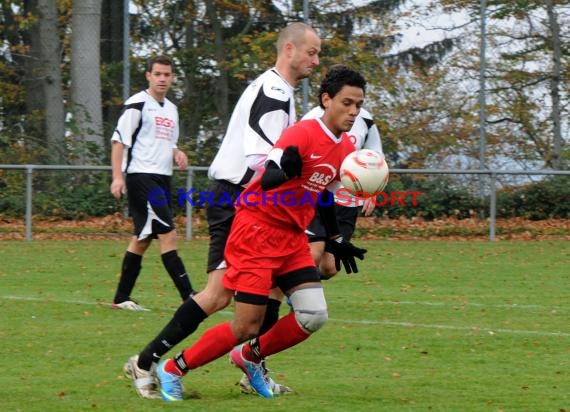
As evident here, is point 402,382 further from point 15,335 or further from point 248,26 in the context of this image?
point 248,26

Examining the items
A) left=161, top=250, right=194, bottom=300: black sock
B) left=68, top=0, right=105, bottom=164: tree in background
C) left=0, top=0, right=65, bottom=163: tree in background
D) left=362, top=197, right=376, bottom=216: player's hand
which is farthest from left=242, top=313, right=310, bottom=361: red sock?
left=68, top=0, right=105, bottom=164: tree in background

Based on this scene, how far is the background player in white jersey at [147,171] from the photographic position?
31.8 ft

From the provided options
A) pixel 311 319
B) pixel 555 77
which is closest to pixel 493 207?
pixel 555 77

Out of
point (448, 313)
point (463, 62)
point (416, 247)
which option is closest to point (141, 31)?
point (463, 62)

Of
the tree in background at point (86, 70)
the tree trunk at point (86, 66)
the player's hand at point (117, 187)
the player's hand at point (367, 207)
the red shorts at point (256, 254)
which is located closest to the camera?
the red shorts at point (256, 254)

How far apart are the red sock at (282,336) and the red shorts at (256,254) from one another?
0.90 feet

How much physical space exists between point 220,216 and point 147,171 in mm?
3124

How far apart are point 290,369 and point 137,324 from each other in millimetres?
2065

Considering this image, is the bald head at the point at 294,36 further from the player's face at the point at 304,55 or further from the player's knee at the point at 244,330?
the player's knee at the point at 244,330

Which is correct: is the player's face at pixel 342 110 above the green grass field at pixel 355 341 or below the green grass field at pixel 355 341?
above

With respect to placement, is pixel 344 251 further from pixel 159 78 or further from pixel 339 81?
pixel 159 78

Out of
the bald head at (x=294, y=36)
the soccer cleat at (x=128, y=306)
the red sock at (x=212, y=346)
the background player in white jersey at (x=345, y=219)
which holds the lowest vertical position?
the soccer cleat at (x=128, y=306)

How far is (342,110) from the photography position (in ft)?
20.0

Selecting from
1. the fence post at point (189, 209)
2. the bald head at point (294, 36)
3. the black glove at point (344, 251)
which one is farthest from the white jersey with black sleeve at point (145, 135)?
the fence post at point (189, 209)
